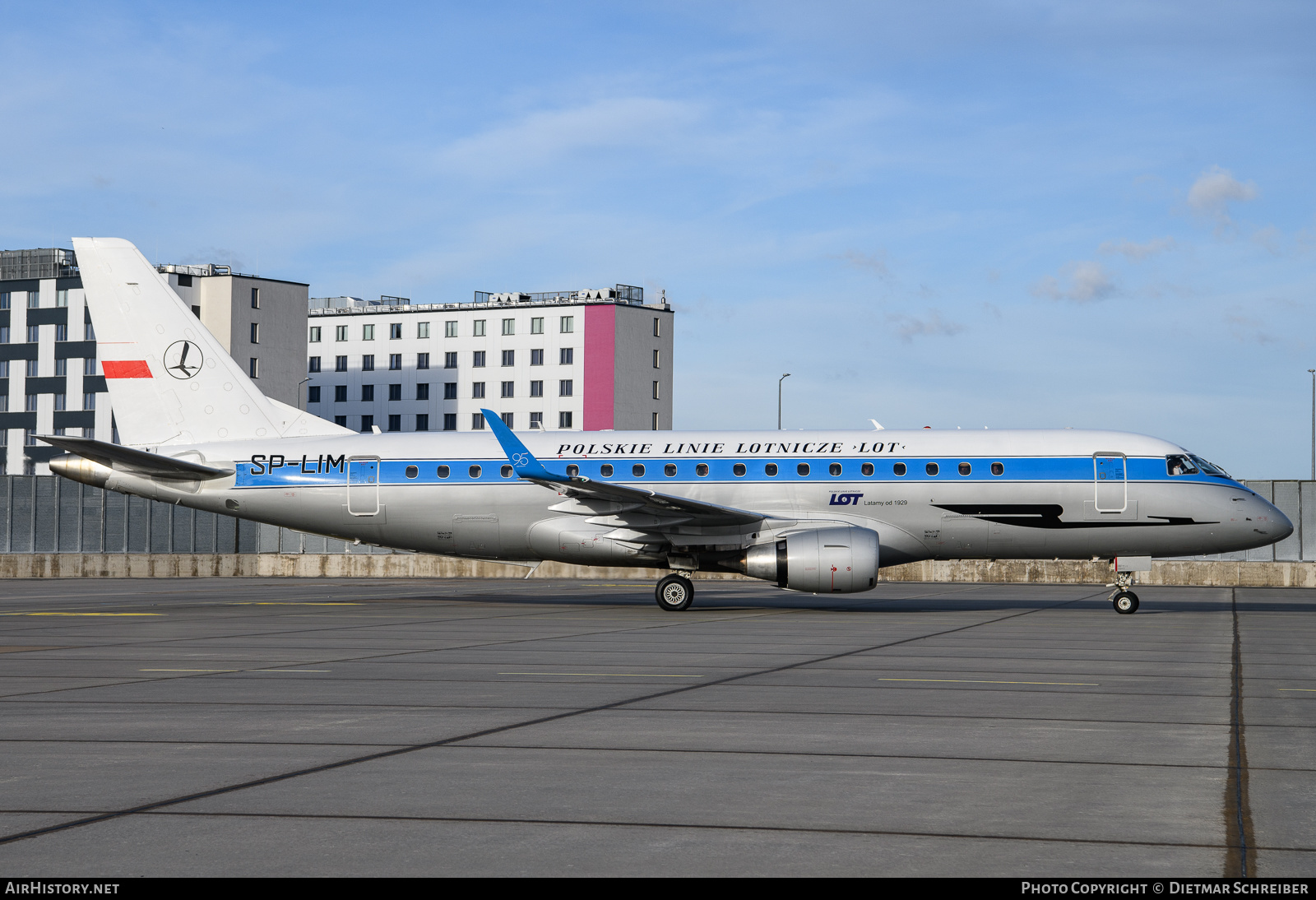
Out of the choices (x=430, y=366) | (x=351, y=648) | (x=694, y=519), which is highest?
(x=430, y=366)

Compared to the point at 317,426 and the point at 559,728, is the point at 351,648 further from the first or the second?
the point at 317,426

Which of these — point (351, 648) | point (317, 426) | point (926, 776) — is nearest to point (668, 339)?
point (317, 426)

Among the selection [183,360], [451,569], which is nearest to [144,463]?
[183,360]

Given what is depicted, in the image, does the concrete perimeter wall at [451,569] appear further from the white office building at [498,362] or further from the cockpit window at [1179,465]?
the white office building at [498,362]

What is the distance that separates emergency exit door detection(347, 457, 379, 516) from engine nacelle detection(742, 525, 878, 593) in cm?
936

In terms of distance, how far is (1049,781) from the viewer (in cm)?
891

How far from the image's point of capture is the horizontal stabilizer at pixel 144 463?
28.9 metres

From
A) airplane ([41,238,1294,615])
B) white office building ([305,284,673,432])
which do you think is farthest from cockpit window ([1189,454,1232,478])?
white office building ([305,284,673,432])

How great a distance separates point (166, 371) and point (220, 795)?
25463 millimetres

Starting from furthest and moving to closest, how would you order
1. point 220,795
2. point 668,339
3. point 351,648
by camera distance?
point 668,339
point 351,648
point 220,795

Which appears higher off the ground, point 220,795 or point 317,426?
point 317,426

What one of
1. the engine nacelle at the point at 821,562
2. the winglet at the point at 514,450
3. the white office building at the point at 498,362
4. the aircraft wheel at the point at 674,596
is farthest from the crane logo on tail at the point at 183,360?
the white office building at the point at 498,362

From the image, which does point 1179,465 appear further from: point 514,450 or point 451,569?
point 451,569
